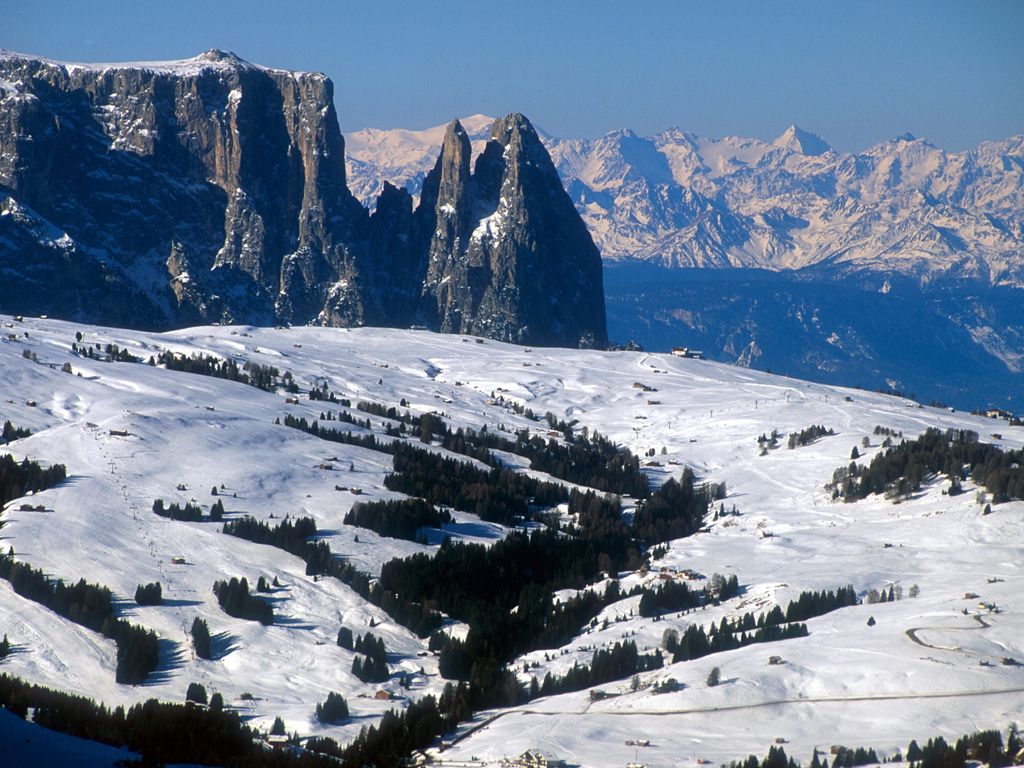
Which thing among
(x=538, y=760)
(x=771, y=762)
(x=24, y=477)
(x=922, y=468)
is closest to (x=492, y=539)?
(x=24, y=477)

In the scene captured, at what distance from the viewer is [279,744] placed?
2734 inches

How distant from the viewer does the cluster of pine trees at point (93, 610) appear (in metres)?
82.2

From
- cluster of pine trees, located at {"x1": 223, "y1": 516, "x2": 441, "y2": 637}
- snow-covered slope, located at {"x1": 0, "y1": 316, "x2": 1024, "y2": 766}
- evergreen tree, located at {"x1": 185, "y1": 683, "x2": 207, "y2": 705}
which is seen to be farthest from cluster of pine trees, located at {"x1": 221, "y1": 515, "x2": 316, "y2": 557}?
evergreen tree, located at {"x1": 185, "y1": 683, "x2": 207, "y2": 705}

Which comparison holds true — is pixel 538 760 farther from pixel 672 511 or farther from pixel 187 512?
pixel 672 511

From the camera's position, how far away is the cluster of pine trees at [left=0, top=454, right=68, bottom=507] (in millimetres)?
114188

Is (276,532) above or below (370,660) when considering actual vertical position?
above

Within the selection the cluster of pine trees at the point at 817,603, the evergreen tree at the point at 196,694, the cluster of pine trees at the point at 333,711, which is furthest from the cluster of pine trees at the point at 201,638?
the cluster of pine trees at the point at 817,603

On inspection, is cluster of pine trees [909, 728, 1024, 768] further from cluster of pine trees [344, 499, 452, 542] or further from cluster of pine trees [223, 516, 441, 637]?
cluster of pine trees [344, 499, 452, 542]

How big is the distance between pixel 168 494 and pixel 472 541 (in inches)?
1086

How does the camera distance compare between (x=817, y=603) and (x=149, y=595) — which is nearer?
(x=149, y=595)

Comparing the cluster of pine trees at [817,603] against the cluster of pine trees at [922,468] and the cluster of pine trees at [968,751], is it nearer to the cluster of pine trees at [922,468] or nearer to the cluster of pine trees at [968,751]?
the cluster of pine trees at [968,751]

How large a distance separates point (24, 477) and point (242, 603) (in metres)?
33.6

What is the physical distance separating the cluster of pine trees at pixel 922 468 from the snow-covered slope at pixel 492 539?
2.35 metres

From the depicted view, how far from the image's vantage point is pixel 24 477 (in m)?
118
